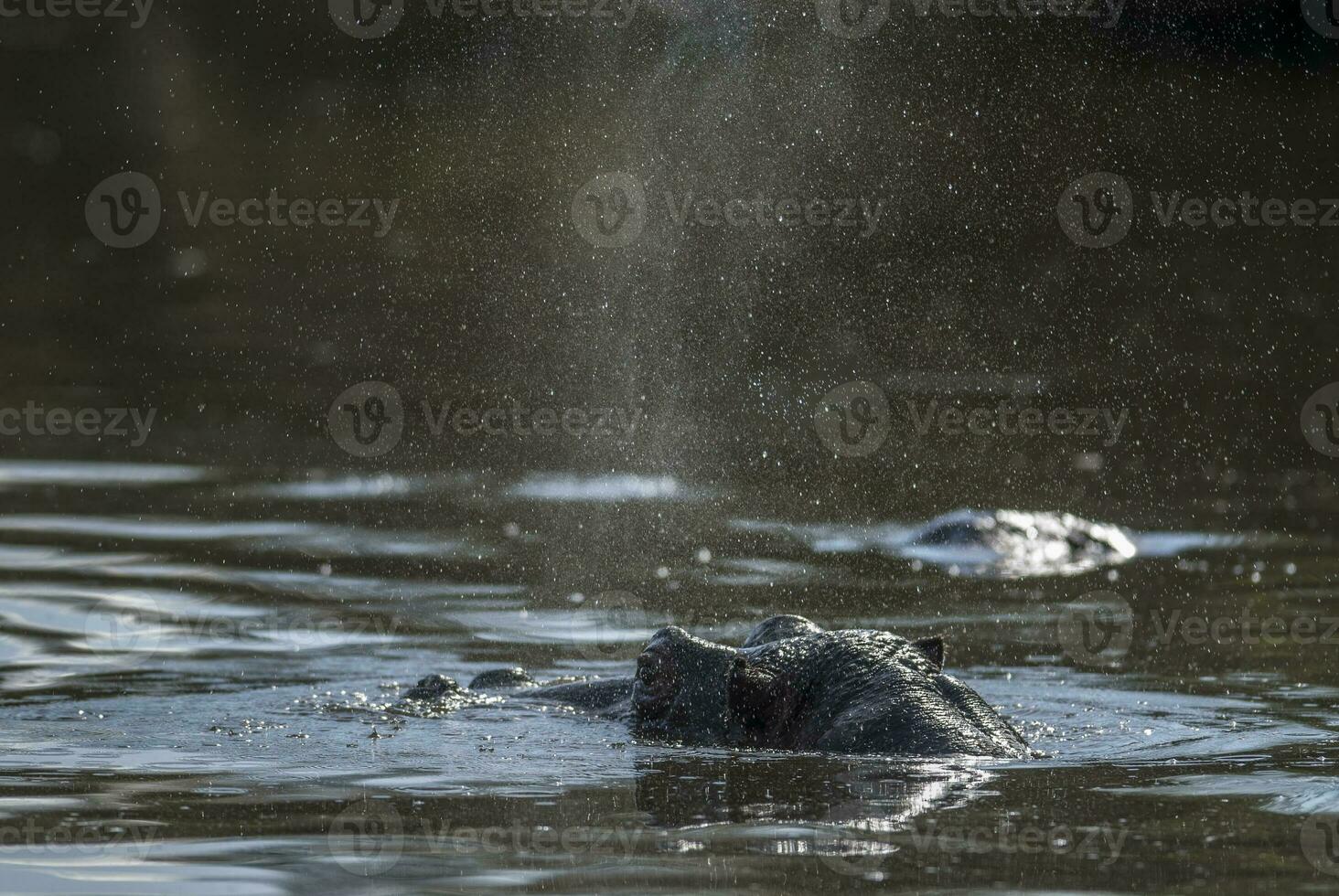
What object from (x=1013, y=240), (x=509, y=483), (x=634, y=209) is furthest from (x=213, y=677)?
(x=1013, y=240)

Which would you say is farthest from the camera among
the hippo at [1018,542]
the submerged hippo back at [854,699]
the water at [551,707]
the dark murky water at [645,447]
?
the hippo at [1018,542]

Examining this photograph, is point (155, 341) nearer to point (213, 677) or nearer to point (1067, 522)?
point (1067, 522)

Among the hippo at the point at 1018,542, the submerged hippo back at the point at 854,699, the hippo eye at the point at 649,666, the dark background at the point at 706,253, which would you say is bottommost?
the submerged hippo back at the point at 854,699

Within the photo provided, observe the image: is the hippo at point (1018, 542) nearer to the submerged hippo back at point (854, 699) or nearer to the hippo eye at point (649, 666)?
the submerged hippo back at point (854, 699)

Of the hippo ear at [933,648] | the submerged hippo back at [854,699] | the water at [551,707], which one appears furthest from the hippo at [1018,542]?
the submerged hippo back at [854,699]

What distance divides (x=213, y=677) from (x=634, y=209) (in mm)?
12700

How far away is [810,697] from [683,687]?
0.50m

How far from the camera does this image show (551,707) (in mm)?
8922

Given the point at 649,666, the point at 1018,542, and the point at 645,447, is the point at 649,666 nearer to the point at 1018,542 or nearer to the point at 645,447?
the point at 1018,542

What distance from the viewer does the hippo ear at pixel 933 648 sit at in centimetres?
834

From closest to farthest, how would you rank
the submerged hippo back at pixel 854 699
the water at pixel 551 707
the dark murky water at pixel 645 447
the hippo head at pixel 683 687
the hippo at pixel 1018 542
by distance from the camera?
the water at pixel 551 707, the dark murky water at pixel 645 447, the submerged hippo back at pixel 854 699, the hippo head at pixel 683 687, the hippo at pixel 1018 542

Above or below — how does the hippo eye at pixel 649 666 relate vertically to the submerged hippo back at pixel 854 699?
above

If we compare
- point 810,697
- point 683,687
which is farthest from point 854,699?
point 683,687

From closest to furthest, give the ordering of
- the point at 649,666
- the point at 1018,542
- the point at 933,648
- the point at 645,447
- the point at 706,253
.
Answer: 1. the point at 649,666
2. the point at 933,648
3. the point at 1018,542
4. the point at 645,447
5. the point at 706,253
